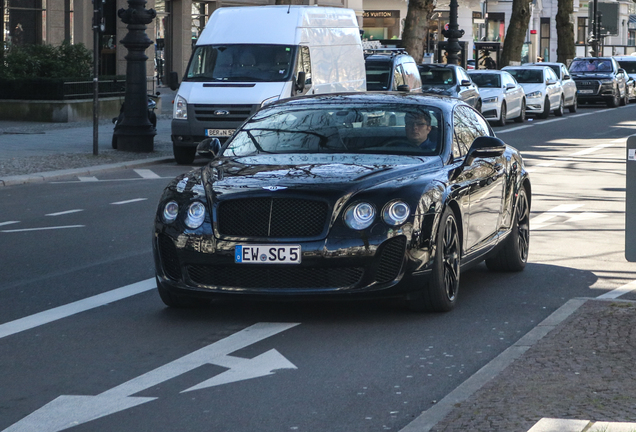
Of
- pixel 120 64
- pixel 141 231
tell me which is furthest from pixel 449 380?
pixel 120 64

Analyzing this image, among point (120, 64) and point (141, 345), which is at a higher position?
point (120, 64)

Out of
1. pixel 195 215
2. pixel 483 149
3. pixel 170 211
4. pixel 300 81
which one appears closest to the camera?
pixel 195 215

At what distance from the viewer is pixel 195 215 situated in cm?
726

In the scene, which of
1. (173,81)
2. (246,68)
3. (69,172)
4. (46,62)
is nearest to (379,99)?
(69,172)

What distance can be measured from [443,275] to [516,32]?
46.4 metres

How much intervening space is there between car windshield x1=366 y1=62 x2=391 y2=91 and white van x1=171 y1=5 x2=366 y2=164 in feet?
10.3

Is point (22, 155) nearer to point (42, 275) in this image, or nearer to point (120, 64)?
point (42, 275)

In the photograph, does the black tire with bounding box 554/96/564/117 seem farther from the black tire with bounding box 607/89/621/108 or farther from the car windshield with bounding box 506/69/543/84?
the black tire with bounding box 607/89/621/108

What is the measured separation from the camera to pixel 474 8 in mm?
79062

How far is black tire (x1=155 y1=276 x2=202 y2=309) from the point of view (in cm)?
758

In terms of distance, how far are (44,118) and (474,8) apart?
53971 millimetres

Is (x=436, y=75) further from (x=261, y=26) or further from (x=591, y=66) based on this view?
(x=591, y=66)

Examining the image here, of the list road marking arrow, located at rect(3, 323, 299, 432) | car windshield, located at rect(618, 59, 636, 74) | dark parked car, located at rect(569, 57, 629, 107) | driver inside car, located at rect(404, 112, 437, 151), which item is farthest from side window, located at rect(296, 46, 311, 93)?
car windshield, located at rect(618, 59, 636, 74)

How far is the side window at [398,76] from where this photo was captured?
25.2 metres
